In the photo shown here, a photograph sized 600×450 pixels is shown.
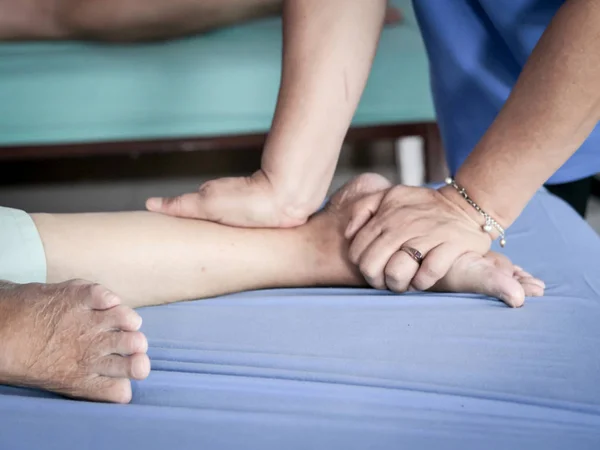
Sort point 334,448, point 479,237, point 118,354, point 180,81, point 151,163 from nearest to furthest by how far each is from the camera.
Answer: point 334,448, point 118,354, point 479,237, point 180,81, point 151,163

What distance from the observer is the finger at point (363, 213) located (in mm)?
1053

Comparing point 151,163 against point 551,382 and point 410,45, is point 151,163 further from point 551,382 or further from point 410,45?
point 551,382

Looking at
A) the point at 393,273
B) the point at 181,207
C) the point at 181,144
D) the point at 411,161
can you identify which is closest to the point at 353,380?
the point at 393,273

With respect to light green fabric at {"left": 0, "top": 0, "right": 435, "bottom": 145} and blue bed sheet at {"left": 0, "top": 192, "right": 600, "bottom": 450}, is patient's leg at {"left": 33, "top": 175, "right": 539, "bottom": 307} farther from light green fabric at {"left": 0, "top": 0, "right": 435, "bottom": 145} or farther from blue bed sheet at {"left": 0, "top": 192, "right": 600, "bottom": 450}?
light green fabric at {"left": 0, "top": 0, "right": 435, "bottom": 145}

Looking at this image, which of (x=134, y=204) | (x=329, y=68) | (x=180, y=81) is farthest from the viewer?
(x=134, y=204)

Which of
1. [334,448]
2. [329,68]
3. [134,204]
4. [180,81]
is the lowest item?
[134,204]

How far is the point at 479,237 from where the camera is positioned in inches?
39.0

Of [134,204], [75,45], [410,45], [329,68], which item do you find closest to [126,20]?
[75,45]

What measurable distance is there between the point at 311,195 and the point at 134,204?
1466 mm

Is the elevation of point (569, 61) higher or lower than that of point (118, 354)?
higher

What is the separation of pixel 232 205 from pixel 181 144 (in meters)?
0.98

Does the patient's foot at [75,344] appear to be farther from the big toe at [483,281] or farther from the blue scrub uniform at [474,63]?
the blue scrub uniform at [474,63]

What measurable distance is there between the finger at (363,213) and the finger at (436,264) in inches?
4.4

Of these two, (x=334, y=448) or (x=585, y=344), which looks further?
(x=585, y=344)
